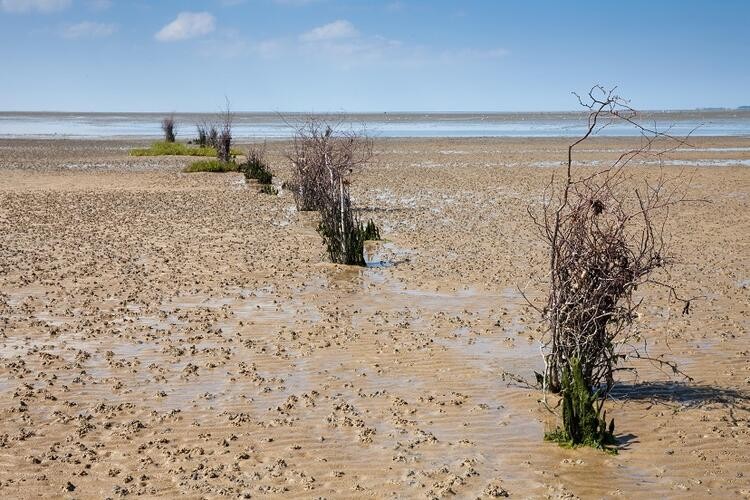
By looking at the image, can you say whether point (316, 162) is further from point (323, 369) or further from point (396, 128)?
point (396, 128)

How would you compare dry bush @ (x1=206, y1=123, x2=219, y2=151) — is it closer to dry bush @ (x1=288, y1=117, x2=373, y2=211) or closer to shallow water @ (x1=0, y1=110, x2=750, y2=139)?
shallow water @ (x1=0, y1=110, x2=750, y2=139)

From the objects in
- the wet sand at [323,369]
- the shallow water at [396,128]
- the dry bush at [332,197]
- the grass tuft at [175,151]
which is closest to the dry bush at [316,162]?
the dry bush at [332,197]

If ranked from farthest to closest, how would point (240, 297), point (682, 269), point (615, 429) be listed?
point (682, 269) < point (240, 297) < point (615, 429)

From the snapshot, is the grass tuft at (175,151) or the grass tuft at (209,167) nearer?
the grass tuft at (209,167)

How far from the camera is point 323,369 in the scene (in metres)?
8.12

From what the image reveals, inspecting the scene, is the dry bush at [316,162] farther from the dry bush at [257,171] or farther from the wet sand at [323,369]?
the dry bush at [257,171]

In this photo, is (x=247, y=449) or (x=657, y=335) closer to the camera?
(x=247, y=449)

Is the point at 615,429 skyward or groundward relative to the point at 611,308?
groundward

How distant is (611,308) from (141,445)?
3726mm

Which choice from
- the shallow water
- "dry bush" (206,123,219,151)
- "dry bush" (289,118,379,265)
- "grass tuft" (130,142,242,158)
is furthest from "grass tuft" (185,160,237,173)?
"dry bush" (289,118,379,265)

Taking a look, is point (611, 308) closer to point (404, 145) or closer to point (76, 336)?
point (76, 336)

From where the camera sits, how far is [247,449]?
20.4 ft

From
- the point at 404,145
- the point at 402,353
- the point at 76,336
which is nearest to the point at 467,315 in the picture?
the point at 402,353

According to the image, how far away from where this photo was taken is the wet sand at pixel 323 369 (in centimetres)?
585
